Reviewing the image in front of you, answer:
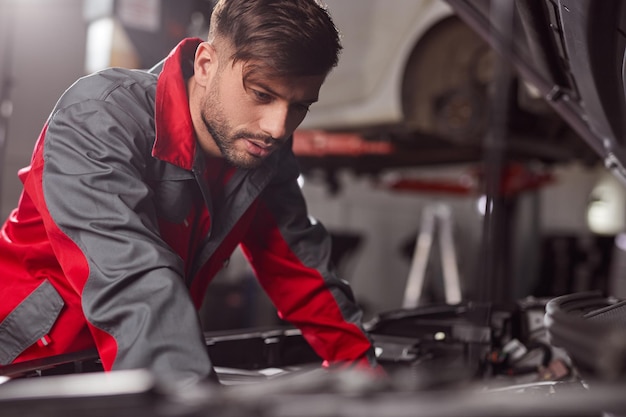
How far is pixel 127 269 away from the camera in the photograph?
30.8 inches

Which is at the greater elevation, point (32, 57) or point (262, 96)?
point (32, 57)

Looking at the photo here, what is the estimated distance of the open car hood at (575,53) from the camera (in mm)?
922

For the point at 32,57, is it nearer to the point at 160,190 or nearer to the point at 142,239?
the point at 160,190

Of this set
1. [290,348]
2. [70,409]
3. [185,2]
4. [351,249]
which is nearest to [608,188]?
[351,249]

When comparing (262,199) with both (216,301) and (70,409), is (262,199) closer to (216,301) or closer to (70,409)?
(70,409)

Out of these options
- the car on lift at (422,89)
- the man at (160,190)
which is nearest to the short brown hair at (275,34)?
the man at (160,190)

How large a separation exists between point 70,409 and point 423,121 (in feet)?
10.9

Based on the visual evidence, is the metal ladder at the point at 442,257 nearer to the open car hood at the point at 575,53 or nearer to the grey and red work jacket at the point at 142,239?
the open car hood at the point at 575,53

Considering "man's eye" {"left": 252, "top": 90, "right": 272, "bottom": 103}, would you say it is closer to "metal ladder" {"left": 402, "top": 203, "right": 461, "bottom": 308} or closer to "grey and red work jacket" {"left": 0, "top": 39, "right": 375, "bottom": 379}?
"grey and red work jacket" {"left": 0, "top": 39, "right": 375, "bottom": 379}

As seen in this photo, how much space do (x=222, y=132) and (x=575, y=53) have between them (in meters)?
0.59

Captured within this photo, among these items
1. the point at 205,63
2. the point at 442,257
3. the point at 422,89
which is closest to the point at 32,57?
the point at 205,63

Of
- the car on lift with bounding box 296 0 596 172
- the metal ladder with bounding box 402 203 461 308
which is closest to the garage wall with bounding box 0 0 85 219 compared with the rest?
the car on lift with bounding box 296 0 596 172

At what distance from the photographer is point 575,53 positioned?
105 cm

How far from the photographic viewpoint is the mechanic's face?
964 mm
